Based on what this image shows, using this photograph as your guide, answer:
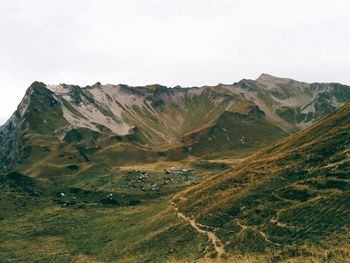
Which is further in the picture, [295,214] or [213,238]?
[213,238]

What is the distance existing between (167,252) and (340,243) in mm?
70713

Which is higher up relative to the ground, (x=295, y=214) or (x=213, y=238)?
(x=295, y=214)

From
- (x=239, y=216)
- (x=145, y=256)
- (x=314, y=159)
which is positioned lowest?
(x=145, y=256)

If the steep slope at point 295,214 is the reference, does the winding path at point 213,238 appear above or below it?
below

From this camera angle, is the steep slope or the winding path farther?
the winding path

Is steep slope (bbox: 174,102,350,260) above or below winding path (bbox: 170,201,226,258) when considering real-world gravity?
above

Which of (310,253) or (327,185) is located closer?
(310,253)

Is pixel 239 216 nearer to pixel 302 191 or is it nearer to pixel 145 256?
pixel 302 191

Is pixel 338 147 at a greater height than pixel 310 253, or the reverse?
pixel 338 147

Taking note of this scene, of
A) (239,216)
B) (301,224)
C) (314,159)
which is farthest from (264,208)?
(314,159)

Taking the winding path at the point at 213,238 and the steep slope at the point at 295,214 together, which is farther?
the winding path at the point at 213,238

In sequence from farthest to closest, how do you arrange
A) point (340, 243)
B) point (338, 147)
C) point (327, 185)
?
point (338, 147), point (327, 185), point (340, 243)

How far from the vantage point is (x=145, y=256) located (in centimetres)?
18900

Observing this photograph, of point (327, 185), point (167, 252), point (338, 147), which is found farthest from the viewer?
point (338, 147)
